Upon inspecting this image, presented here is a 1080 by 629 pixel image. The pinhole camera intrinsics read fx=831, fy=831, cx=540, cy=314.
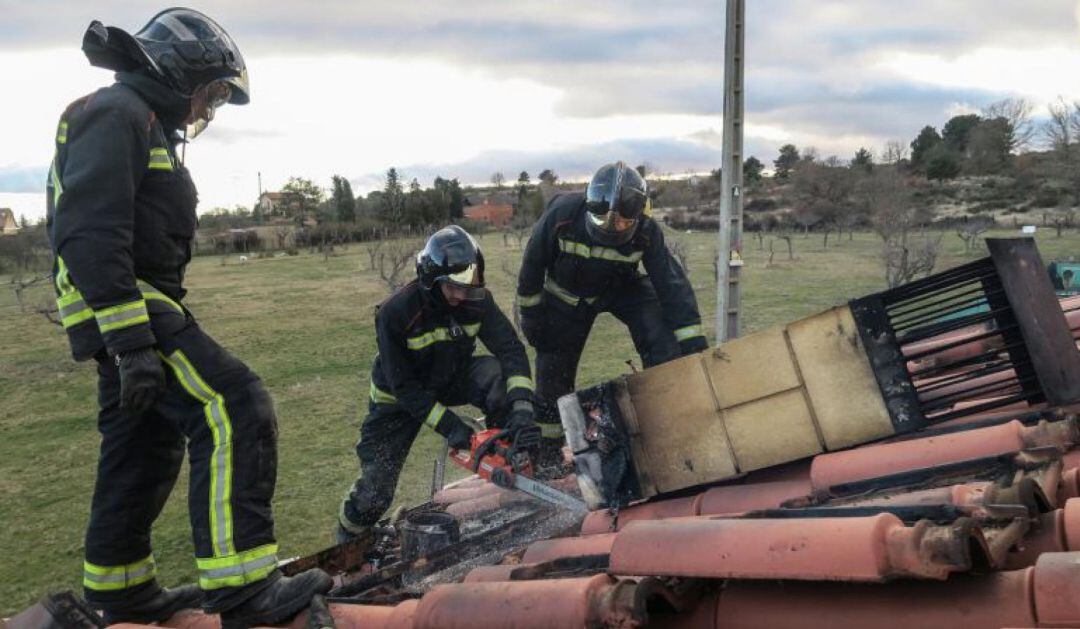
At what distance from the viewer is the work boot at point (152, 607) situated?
2.86 metres

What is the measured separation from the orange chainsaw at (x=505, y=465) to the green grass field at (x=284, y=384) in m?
2.33

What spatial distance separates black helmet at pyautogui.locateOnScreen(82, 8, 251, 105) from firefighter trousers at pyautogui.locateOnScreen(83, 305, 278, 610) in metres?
0.77

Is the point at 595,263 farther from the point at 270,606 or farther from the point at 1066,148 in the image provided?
the point at 1066,148

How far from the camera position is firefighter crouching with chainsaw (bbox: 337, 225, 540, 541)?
4426 millimetres

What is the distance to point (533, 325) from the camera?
18.4ft

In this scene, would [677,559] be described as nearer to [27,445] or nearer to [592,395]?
[592,395]

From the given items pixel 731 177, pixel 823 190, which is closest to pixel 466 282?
pixel 731 177

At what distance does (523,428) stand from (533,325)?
1.46 m

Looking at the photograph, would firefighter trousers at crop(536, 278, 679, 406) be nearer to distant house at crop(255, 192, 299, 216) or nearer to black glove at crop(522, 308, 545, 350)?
black glove at crop(522, 308, 545, 350)

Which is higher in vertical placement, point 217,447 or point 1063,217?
point 1063,217

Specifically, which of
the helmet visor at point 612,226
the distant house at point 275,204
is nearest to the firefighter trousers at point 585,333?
the helmet visor at point 612,226

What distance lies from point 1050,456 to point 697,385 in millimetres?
1242

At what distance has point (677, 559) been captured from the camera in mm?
1865

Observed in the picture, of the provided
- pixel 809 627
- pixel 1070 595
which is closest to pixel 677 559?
pixel 809 627
